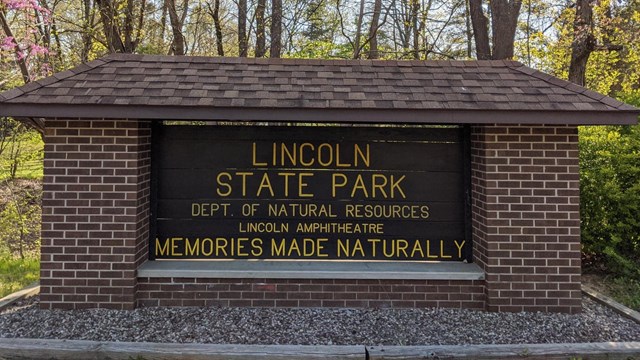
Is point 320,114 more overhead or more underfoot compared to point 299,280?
more overhead

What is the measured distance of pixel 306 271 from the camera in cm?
505

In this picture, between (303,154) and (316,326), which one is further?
(303,154)

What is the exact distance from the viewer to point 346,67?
5590mm

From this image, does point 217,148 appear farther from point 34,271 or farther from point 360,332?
point 34,271

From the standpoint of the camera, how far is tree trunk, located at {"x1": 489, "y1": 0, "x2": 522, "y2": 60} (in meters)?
10.9

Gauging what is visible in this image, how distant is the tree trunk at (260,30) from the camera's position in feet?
44.2

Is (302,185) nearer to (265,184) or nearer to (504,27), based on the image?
(265,184)

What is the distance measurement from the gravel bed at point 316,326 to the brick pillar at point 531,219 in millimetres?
238

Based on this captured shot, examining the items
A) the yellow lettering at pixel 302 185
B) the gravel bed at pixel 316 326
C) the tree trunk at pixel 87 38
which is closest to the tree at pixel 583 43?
the gravel bed at pixel 316 326

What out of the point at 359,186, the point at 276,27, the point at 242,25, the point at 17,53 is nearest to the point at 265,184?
the point at 359,186

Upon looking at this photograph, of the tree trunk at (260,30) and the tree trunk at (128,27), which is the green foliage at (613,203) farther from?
the tree trunk at (128,27)

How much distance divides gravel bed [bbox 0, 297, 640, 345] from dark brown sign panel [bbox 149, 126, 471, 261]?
0.73 meters

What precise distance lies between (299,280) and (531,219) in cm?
261

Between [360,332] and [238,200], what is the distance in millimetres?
2054
